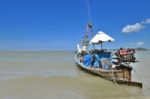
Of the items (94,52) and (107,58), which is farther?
(94,52)

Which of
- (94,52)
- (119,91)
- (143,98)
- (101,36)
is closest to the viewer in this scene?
(143,98)

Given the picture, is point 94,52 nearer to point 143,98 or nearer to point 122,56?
point 122,56

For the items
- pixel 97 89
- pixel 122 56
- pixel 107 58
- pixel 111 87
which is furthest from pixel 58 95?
pixel 122 56

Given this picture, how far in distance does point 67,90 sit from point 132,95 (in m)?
2.94

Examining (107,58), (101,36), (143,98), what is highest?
(101,36)

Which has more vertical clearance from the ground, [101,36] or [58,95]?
[101,36]

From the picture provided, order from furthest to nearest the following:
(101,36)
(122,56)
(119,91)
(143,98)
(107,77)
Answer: (122,56) → (101,36) → (107,77) → (119,91) → (143,98)

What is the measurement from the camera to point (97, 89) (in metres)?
10.2

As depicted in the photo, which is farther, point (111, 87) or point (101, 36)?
point (101, 36)

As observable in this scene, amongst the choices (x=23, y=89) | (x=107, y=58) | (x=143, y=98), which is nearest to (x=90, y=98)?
(x=143, y=98)

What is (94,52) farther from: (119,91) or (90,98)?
(90,98)

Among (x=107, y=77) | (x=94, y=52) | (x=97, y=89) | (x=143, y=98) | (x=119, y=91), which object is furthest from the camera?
(x=94, y=52)

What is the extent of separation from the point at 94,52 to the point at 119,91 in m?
4.61

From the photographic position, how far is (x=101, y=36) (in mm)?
12781
